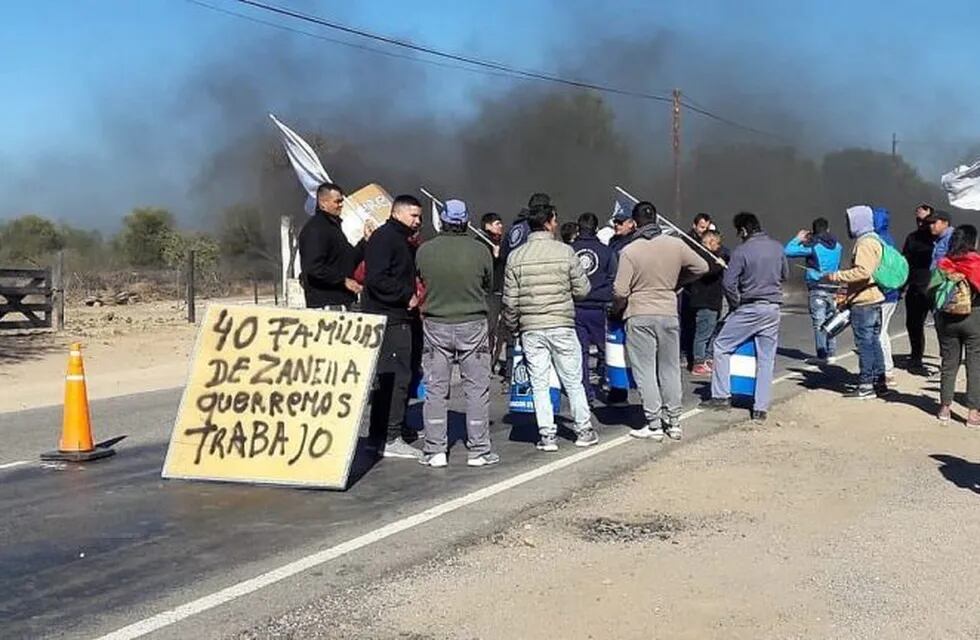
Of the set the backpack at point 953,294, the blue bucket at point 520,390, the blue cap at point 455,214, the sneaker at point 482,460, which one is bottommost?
the sneaker at point 482,460

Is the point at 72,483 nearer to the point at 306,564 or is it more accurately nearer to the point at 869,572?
the point at 306,564

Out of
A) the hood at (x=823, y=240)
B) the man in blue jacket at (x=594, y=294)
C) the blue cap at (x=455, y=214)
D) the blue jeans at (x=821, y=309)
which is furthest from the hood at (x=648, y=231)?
the blue jeans at (x=821, y=309)

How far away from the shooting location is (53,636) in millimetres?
4367

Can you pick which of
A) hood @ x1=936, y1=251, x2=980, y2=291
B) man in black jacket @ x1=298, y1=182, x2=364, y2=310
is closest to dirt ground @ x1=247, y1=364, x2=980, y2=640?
hood @ x1=936, y1=251, x2=980, y2=291

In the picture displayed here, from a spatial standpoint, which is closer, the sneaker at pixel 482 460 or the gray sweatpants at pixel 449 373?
the gray sweatpants at pixel 449 373

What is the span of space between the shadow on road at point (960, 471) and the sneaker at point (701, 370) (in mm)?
4624

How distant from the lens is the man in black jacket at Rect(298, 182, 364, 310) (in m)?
8.04

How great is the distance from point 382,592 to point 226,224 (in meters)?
47.3

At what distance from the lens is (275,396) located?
7035 millimetres

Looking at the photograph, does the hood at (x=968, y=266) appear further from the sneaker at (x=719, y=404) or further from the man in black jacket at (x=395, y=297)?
the man in black jacket at (x=395, y=297)

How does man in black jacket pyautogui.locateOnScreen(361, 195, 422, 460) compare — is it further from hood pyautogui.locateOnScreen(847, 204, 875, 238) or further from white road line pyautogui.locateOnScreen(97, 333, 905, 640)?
hood pyautogui.locateOnScreen(847, 204, 875, 238)

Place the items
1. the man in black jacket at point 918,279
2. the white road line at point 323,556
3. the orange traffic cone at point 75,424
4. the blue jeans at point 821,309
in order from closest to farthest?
the white road line at point 323,556
the orange traffic cone at point 75,424
the man in black jacket at point 918,279
the blue jeans at point 821,309

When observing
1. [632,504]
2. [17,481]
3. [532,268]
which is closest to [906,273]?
[532,268]

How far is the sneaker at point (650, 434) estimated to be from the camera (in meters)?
8.28
